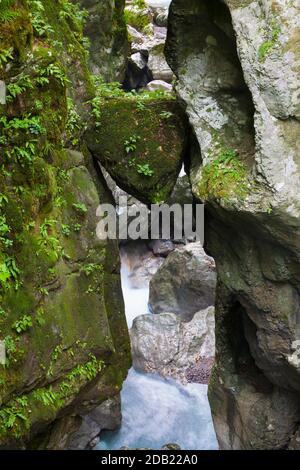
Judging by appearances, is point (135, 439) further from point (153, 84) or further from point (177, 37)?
point (153, 84)

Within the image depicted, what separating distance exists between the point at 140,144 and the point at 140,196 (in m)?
0.84

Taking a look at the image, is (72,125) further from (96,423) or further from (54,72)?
(96,423)

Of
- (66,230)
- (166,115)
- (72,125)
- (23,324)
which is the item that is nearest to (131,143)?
(166,115)

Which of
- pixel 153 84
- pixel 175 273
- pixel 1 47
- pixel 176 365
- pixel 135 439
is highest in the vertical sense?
pixel 153 84

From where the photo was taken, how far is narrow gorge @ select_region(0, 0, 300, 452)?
5.45 m

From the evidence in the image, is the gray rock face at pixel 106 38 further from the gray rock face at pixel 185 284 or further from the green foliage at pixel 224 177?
the green foliage at pixel 224 177

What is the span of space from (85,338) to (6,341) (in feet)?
4.74

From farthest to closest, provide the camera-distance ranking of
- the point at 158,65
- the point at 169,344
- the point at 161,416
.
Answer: the point at 158,65, the point at 169,344, the point at 161,416

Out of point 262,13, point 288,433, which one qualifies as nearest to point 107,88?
point 262,13

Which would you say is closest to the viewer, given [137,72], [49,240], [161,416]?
[49,240]

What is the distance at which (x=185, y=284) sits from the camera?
14750 millimetres

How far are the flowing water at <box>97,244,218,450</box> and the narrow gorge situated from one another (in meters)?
0.79

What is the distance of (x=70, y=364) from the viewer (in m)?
6.16

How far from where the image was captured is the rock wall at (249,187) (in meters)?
6.12
